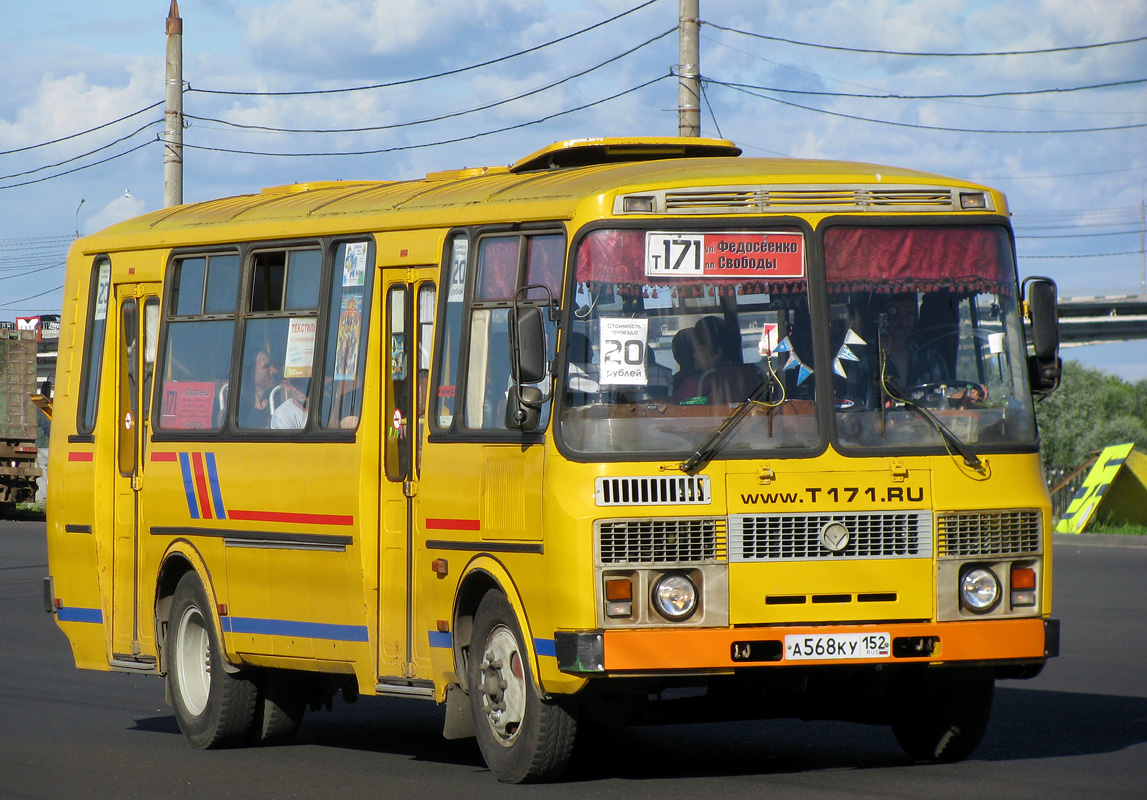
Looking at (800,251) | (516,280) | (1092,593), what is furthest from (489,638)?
(1092,593)

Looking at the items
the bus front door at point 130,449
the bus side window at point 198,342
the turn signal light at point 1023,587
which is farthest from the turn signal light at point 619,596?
the bus front door at point 130,449

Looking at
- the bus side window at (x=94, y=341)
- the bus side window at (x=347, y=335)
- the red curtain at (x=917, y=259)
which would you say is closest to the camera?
the red curtain at (x=917, y=259)

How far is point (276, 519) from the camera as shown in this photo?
1067cm

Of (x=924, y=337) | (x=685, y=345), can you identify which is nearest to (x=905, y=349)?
(x=924, y=337)

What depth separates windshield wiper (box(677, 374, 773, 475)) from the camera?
27.8ft

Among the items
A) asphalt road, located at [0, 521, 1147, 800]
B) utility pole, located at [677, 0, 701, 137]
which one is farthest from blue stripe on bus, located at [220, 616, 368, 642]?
utility pole, located at [677, 0, 701, 137]

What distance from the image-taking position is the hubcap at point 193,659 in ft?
37.6

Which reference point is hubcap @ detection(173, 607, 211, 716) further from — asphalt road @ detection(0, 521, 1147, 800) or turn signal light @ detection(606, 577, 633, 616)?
turn signal light @ detection(606, 577, 633, 616)

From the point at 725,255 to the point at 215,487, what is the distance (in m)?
3.83

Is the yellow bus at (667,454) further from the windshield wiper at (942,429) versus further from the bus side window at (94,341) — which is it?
the bus side window at (94,341)

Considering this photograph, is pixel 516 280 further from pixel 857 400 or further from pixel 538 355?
pixel 857 400

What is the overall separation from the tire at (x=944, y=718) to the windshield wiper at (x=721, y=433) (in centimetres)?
184

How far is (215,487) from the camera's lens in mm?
11164

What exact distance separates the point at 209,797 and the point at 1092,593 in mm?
12734
